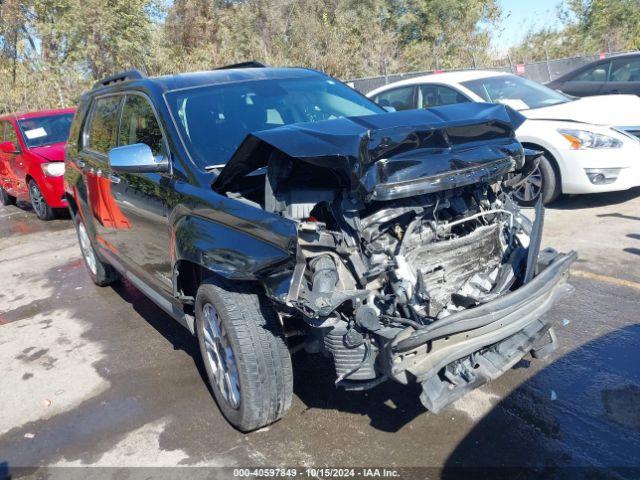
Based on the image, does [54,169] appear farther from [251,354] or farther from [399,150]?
[399,150]

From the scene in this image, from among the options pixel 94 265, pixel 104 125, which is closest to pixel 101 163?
pixel 104 125

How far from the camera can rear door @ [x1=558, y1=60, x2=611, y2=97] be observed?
405 inches

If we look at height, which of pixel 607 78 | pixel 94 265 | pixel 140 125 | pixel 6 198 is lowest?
pixel 6 198

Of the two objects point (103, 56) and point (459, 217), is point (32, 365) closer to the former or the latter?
point (459, 217)

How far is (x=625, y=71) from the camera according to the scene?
10.1 meters

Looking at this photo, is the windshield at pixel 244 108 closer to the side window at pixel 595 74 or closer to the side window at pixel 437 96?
the side window at pixel 437 96

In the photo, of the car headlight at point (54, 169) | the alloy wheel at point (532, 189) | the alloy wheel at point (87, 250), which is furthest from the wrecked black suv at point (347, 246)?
the car headlight at point (54, 169)

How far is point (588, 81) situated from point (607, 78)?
12.6 inches

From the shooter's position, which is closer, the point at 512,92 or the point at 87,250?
the point at 87,250

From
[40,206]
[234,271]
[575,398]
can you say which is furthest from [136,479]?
[40,206]

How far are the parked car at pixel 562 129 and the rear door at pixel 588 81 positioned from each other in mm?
2490

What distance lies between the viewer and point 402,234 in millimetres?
3057

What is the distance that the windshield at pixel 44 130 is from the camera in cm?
1016

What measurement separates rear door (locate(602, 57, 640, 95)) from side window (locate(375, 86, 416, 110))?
3987 millimetres
